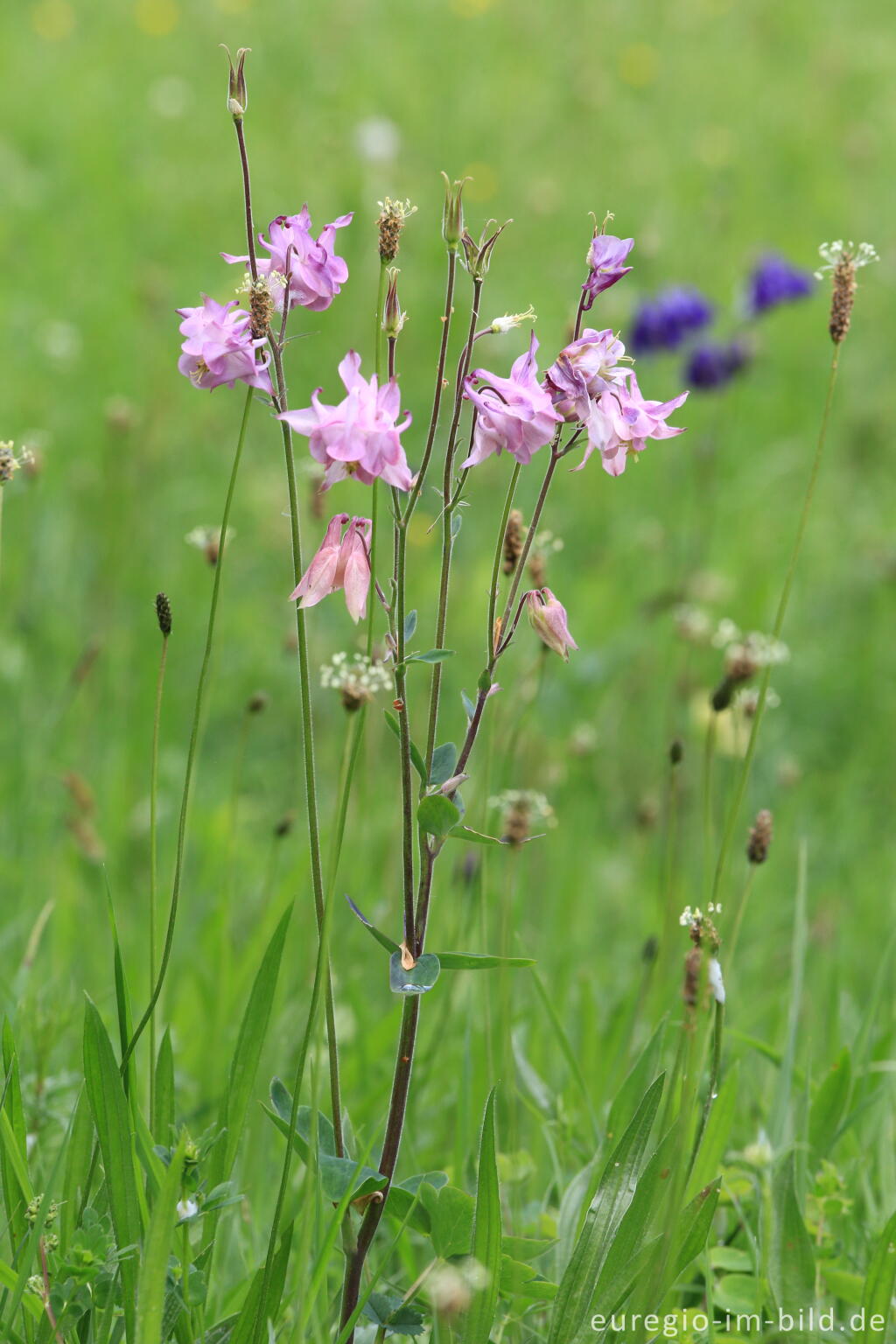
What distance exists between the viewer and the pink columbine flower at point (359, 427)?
3.26 feet

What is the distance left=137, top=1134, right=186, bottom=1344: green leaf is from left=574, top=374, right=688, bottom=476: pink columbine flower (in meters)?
0.67

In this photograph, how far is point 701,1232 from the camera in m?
Answer: 1.27

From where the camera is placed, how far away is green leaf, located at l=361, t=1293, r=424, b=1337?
1200 mm

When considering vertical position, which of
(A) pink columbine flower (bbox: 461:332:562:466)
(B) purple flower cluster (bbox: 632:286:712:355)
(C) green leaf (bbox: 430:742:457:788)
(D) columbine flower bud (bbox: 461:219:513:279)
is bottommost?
(C) green leaf (bbox: 430:742:457:788)

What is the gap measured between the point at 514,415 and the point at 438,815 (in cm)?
34

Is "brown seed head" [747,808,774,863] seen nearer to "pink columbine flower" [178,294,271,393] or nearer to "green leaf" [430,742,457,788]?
"green leaf" [430,742,457,788]

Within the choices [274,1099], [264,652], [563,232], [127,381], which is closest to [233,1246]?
[274,1099]

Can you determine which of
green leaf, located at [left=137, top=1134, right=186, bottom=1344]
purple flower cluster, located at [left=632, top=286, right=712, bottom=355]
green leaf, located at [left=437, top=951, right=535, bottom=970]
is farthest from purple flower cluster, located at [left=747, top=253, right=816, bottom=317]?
green leaf, located at [left=137, top=1134, right=186, bottom=1344]

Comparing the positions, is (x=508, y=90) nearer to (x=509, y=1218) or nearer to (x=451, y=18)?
(x=451, y=18)

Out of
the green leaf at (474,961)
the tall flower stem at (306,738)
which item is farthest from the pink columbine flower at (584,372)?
the green leaf at (474,961)

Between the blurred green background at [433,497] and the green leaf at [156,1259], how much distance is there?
63 centimetres

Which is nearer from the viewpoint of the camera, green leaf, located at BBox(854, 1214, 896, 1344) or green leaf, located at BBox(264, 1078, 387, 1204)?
green leaf, located at BBox(264, 1078, 387, 1204)

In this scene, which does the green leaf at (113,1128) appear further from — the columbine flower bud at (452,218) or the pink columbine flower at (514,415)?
the columbine flower bud at (452,218)

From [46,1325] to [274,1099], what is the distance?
0.27 metres
